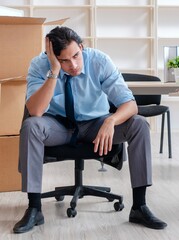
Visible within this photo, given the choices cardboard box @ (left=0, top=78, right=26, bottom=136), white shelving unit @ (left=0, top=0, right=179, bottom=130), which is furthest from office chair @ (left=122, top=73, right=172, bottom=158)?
white shelving unit @ (left=0, top=0, right=179, bottom=130)

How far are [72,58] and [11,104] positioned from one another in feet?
2.52

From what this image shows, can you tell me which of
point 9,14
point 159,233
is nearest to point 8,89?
point 9,14

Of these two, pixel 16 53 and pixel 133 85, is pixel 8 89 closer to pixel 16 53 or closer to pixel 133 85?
pixel 16 53

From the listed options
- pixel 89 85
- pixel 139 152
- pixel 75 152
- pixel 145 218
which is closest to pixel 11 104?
pixel 89 85

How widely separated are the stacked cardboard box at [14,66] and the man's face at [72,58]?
57 cm

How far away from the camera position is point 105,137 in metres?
2.36

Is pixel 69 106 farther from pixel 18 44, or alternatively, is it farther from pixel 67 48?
pixel 18 44

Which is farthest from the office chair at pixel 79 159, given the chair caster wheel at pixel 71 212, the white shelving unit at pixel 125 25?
the white shelving unit at pixel 125 25

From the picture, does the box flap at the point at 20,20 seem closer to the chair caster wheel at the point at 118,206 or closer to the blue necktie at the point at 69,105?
the blue necktie at the point at 69,105

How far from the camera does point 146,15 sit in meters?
6.78

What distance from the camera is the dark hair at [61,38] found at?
238 centimetres

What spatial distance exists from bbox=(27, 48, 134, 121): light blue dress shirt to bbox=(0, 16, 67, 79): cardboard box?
41 centimetres

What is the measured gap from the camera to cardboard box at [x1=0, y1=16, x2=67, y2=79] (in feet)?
9.76

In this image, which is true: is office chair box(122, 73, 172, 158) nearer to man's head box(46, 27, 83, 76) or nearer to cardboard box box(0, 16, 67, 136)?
cardboard box box(0, 16, 67, 136)
